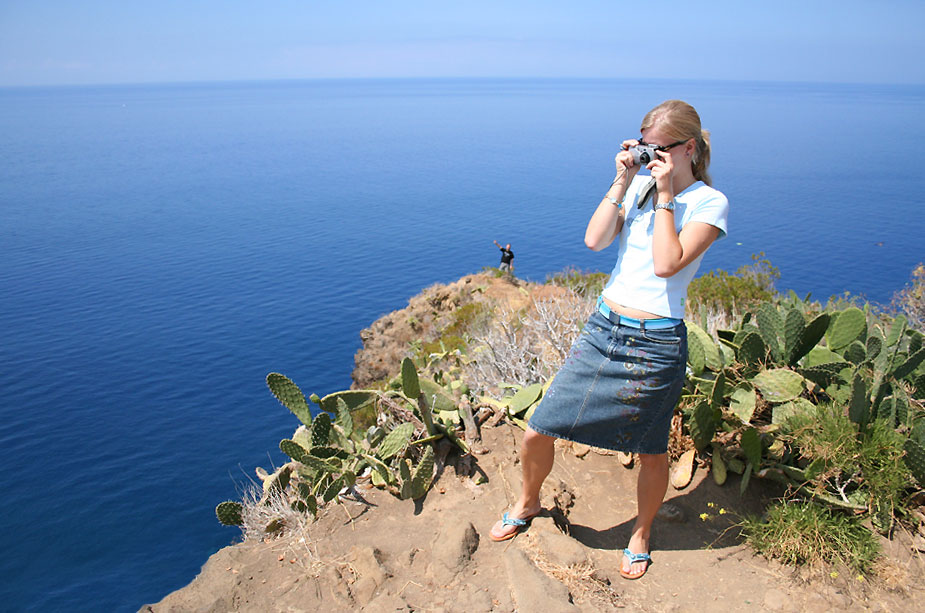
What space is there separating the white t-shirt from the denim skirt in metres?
0.13

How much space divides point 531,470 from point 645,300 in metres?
1.18

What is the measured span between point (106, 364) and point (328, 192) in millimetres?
37052

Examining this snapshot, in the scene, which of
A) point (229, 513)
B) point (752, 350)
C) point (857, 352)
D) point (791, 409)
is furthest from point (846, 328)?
point (229, 513)

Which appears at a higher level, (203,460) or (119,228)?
(119,228)

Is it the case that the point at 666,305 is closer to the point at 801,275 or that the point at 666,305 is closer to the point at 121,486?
the point at 121,486

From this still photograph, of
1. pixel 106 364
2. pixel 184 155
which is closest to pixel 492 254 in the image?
pixel 106 364

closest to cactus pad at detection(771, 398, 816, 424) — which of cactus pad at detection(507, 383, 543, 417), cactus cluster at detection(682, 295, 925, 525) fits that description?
cactus cluster at detection(682, 295, 925, 525)

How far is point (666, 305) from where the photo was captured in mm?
3023

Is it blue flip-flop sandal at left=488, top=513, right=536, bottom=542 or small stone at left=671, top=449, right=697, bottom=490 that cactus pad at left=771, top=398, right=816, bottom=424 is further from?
blue flip-flop sandal at left=488, top=513, right=536, bottom=542

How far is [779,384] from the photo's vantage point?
168 inches

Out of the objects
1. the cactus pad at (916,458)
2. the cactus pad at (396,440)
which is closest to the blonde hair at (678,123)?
the cactus pad at (916,458)

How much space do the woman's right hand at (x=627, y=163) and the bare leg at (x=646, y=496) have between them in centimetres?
146

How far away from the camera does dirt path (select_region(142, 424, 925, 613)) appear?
339 centimetres

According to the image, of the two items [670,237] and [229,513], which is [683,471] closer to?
[670,237]
